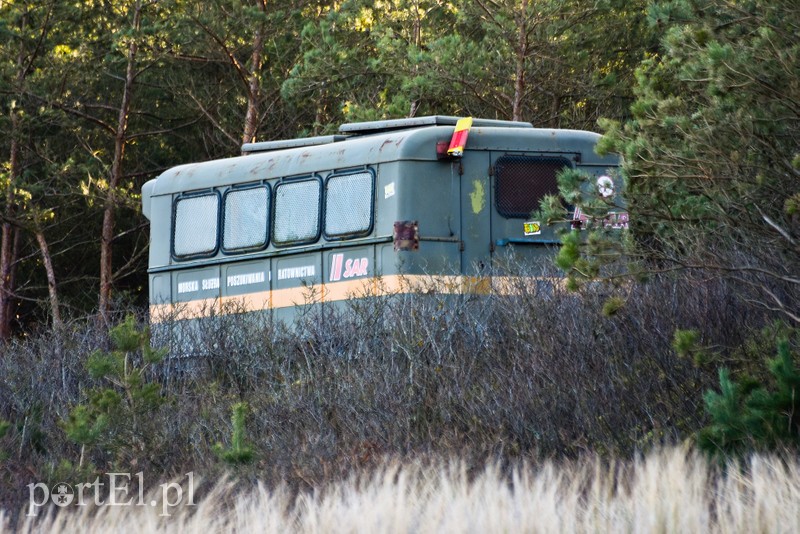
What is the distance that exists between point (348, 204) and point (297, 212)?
2.46 ft

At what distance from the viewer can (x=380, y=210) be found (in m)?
12.6

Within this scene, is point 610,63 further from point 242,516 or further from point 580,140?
point 242,516

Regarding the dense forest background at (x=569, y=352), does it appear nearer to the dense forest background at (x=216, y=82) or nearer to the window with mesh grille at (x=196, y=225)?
the window with mesh grille at (x=196, y=225)

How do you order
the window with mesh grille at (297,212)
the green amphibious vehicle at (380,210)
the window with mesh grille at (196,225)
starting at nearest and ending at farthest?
the green amphibious vehicle at (380,210)
the window with mesh grille at (297,212)
the window with mesh grille at (196,225)

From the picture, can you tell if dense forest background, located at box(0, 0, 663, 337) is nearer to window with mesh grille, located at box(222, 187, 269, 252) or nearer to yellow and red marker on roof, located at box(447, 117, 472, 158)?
window with mesh grille, located at box(222, 187, 269, 252)

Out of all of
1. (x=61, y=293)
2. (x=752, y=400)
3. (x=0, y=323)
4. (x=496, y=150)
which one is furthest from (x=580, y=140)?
(x=61, y=293)

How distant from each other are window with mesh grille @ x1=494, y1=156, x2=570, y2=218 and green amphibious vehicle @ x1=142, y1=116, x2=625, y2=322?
0.01 metres

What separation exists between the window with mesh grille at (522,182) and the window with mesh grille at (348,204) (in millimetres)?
1321

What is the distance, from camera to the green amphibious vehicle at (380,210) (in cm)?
1244

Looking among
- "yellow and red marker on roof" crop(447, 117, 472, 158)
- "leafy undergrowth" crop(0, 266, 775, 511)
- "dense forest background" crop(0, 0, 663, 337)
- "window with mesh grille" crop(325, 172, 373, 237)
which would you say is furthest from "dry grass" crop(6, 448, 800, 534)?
"dense forest background" crop(0, 0, 663, 337)

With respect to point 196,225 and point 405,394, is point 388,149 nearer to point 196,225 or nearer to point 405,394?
point 196,225

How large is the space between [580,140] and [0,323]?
16.3 m

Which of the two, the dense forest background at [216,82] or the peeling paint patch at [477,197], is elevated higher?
the dense forest background at [216,82]

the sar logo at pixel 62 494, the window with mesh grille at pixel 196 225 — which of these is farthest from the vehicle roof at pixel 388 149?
the sar logo at pixel 62 494
